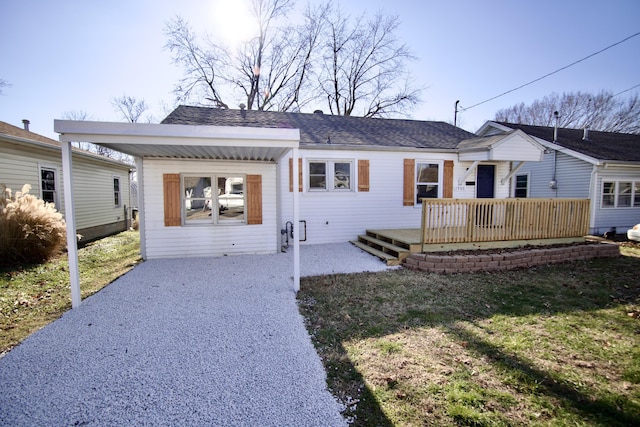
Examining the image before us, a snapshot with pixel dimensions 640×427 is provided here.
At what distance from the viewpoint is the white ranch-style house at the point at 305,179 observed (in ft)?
23.1

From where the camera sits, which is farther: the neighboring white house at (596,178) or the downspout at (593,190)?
the neighboring white house at (596,178)

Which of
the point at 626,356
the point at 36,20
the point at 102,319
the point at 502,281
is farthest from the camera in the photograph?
the point at 36,20

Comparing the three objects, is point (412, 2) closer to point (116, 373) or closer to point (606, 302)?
point (606, 302)

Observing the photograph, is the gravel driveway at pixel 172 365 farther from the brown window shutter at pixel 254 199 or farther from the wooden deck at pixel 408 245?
the wooden deck at pixel 408 245

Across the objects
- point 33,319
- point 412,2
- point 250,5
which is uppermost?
point 250,5

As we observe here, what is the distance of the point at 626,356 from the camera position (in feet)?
9.79

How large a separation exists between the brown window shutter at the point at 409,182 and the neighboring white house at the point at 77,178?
1082 cm

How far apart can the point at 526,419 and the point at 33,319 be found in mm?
5861

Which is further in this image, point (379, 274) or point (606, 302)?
point (379, 274)

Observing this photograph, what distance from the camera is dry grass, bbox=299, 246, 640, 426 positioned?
2227 mm

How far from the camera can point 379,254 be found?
23.3 feet

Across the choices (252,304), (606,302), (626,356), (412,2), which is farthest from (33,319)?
(412,2)

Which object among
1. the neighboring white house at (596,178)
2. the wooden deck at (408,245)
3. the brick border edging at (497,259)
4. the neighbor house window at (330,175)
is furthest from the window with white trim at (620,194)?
the neighbor house window at (330,175)

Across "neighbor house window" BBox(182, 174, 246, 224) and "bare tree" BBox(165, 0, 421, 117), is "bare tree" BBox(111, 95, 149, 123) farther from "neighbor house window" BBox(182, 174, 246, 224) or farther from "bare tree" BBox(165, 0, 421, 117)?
"neighbor house window" BBox(182, 174, 246, 224)
